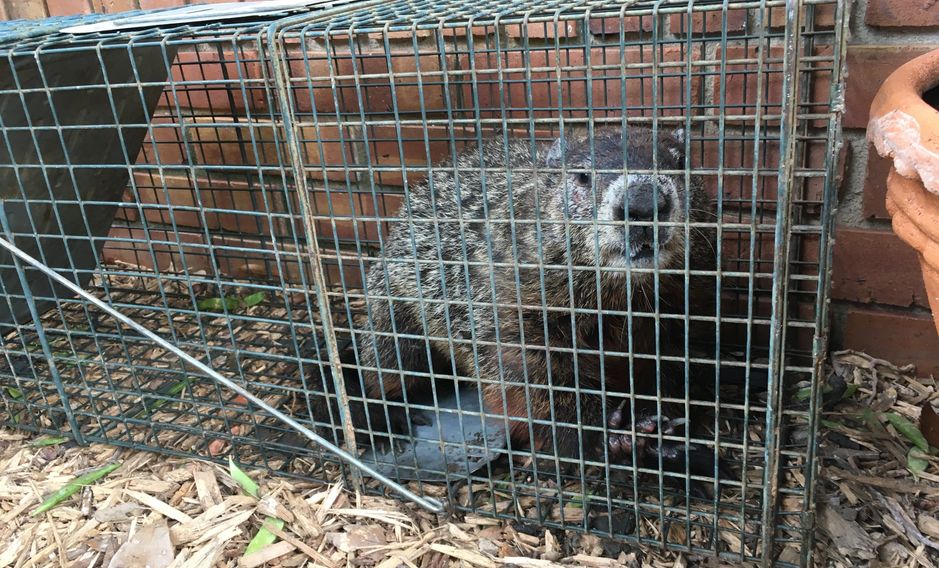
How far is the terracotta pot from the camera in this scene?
125 centimetres

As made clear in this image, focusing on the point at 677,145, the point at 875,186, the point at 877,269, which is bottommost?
the point at 877,269

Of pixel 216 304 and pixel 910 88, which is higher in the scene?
pixel 910 88

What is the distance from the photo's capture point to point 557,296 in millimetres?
2240

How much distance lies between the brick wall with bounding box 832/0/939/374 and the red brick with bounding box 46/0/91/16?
338 cm

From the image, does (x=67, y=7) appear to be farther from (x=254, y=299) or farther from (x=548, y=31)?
(x=548, y=31)

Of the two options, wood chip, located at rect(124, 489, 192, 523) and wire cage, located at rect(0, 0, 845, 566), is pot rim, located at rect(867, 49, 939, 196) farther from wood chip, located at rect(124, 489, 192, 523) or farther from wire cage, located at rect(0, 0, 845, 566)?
wood chip, located at rect(124, 489, 192, 523)

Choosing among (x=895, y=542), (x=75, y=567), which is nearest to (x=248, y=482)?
(x=75, y=567)

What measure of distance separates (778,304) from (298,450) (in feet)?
4.87

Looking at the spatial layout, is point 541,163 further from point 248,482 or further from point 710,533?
point 248,482

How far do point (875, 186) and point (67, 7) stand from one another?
3697 millimetres

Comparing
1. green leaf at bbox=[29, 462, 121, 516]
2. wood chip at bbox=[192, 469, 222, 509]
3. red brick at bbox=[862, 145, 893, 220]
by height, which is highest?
red brick at bbox=[862, 145, 893, 220]

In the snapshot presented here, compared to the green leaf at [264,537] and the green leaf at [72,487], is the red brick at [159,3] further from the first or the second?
the green leaf at [264,537]

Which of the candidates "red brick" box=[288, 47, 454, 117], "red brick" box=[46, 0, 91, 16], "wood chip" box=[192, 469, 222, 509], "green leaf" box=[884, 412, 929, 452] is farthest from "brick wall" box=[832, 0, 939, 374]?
"red brick" box=[46, 0, 91, 16]

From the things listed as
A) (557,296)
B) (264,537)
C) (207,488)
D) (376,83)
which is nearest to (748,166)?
(557,296)
